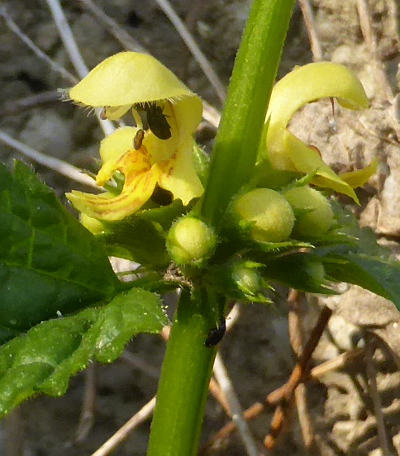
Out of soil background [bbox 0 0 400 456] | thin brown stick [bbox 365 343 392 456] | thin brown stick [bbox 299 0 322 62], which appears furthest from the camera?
thin brown stick [bbox 299 0 322 62]

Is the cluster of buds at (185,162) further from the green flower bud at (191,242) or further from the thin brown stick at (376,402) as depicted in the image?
the thin brown stick at (376,402)

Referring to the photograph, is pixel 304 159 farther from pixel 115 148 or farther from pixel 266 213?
pixel 115 148

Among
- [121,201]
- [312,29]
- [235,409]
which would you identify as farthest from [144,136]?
[312,29]

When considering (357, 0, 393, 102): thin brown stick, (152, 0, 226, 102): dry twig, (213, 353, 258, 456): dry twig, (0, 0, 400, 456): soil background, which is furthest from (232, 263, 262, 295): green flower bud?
(357, 0, 393, 102): thin brown stick

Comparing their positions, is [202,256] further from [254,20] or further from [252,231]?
[254,20]

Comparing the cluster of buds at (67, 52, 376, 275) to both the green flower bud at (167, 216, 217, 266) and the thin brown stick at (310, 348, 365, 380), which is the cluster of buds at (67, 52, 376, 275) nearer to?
the green flower bud at (167, 216, 217, 266)

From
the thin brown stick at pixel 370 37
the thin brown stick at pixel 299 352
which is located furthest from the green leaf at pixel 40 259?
the thin brown stick at pixel 370 37
